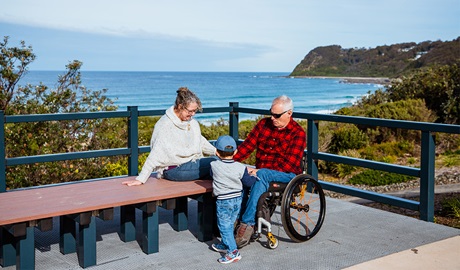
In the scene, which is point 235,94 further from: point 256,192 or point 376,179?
point 256,192

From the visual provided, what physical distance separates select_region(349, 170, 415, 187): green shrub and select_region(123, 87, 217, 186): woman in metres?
6.36

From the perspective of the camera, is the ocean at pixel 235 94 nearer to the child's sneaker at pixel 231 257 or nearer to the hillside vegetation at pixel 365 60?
the hillside vegetation at pixel 365 60

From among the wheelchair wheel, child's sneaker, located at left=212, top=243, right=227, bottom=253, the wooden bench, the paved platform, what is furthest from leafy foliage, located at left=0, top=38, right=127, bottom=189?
child's sneaker, located at left=212, top=243, right=227, bottom=253

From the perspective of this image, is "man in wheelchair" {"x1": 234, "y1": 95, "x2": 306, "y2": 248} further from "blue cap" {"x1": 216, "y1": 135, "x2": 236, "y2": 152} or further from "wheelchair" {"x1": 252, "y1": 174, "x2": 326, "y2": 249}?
"blue cap" {"x1": 216, "y1": 135, "x2": 236, "y2": 152}

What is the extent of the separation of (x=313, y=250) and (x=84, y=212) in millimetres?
1834

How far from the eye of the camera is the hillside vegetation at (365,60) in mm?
76250

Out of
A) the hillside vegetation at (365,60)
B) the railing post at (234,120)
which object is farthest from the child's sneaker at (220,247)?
the hillside vegetation at (365,60)

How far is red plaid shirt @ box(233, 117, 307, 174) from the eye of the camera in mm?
5066

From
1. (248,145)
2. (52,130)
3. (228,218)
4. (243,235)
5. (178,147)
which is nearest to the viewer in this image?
(228,218)

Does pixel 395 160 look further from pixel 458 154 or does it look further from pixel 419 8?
pixel 419 8

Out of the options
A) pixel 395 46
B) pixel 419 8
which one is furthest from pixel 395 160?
pixel 395 46

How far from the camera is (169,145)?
507 cm

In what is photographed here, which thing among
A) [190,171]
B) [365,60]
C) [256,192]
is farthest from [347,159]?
[365,60]

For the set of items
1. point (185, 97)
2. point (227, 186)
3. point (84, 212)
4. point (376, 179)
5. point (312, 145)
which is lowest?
point (376, 179)
